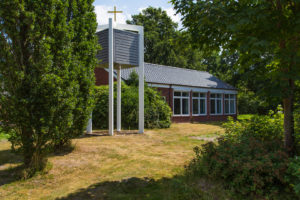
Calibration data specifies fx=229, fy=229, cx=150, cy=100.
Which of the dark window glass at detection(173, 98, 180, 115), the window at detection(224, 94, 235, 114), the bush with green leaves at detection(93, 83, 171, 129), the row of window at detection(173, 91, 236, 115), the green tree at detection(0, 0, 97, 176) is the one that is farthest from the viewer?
the window at detection(224, 94, 235, 114)

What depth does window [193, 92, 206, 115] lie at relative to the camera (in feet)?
72.5

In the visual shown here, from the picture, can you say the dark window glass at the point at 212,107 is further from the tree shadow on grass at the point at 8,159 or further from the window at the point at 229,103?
the tree shadow on grass at the point at 8,159

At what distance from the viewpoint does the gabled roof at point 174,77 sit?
19.1 m

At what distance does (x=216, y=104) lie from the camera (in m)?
24.5

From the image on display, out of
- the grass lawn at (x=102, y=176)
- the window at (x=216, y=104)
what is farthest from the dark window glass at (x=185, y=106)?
the grass lawn at (x=102, y=176)

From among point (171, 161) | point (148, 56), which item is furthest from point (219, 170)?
point (148, 56)

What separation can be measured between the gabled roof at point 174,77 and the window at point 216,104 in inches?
40.9

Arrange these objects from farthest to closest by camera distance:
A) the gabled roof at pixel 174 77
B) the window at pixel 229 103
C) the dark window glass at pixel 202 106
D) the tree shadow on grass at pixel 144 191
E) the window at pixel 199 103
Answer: the window at pixel 229 103, the dark window glass at pixel 202 106, the window at pixel 199 103, the gabled roof at pixel 174 77, the tree shadow on grass at pixel 144 191

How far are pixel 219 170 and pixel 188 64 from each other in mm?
39301

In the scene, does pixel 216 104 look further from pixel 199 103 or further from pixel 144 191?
pixel 144 191

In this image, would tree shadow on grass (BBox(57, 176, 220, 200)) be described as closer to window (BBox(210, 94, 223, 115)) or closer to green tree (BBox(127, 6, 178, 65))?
window (BBox(210, 94, 223, 115))

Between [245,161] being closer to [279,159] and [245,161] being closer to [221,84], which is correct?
[279,159]

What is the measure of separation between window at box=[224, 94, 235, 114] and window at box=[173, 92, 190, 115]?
6.72 meters

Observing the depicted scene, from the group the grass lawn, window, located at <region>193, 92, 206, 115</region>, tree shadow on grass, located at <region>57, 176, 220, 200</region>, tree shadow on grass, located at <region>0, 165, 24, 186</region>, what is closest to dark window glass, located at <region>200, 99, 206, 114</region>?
window, located at <region>193, 92, 206, 115</region>
